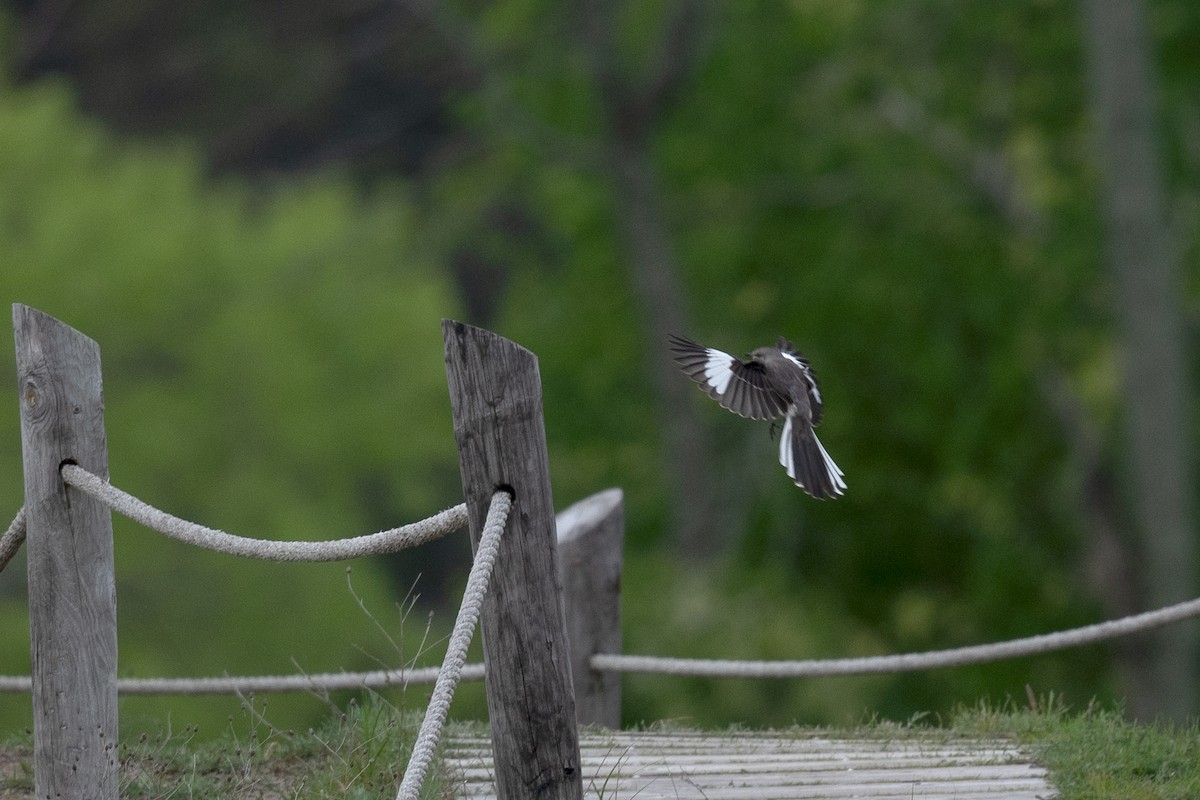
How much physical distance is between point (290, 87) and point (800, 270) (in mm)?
12155

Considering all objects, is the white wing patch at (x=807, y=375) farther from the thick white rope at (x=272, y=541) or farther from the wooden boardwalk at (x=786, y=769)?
the thick white rope at (x=272, y=541)

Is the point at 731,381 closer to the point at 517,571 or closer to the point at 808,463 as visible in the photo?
the point at 808,463

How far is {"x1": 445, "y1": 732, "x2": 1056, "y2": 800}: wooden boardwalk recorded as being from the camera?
3701 mm

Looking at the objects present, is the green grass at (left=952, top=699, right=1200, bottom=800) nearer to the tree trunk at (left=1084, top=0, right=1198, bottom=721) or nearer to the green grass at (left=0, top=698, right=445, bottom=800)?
the green grass at (left=0, top=698, right=445, bottom=800)

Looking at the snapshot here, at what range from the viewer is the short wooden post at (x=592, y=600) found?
521 centimetres

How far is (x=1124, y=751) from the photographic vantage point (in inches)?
155

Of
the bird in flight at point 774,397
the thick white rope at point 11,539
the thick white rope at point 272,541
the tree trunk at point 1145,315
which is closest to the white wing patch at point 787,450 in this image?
the bird in flight at point 774,397

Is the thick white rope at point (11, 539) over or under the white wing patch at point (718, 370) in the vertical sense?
under

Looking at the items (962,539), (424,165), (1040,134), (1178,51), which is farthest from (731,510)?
(424,165)

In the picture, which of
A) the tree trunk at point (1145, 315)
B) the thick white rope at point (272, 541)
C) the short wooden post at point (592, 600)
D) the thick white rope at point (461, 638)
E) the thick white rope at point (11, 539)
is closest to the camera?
the thick white rope at point (461, 638)

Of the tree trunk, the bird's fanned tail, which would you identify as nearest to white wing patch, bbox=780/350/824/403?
the bird's fanned tail

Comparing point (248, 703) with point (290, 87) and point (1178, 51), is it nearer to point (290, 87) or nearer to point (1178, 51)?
point (1178, 51)

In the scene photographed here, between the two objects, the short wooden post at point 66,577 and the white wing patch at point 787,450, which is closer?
the short wooden post at point 66,577

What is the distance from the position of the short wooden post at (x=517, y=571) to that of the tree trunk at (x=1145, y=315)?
8.34 meters
